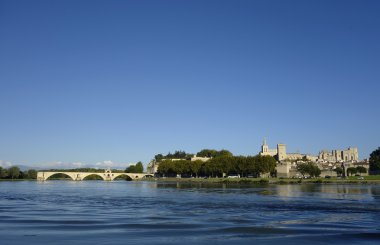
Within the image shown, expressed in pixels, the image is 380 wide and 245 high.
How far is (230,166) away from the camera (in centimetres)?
15875

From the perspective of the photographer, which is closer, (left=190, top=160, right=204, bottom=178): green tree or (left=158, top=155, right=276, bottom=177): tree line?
(left=158, top=155, right=276, bottom=177): tree line

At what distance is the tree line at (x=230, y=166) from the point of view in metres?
153

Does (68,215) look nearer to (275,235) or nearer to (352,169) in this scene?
(275,235)

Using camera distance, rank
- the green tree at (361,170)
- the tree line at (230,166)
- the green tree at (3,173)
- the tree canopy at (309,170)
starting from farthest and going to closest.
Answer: the green tree at (3,173) < the green tree at (361,170) < the tree canopy at (309,170) < the tree line at (230,166)

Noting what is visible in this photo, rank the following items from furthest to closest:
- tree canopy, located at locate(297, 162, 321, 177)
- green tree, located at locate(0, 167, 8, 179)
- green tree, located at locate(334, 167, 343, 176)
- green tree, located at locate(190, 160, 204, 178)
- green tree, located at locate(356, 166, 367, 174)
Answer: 1. green tree, located at locate(0, 167, 8, 179)
2. green tree, located at locate(334, 167, 343, 176)
3. green tree, located at locate(356, 166, 367, 174)
4. green tree, located at locate(190, 160, 204, 178)
5. tree canopy, located at locate(297, 162, 321, 177)

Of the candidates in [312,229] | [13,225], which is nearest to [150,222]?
[13,225]

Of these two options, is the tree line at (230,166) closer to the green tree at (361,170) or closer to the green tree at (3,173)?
the green tree at (361,170)

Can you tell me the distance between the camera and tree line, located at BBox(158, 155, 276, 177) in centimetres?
15262

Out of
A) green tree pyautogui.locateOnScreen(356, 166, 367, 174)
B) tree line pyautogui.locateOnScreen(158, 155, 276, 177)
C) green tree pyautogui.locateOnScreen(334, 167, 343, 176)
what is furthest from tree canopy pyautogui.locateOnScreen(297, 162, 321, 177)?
green tree pyautogui.locateOnScreen(356, 166, 367, 174)

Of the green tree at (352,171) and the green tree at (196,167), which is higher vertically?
the green tree at (196,167)

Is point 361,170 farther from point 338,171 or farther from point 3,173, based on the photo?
point 3,173

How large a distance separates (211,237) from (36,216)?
15767 millimetres

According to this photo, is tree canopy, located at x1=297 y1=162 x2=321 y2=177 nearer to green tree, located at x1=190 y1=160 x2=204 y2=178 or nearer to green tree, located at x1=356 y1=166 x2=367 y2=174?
green tree, located at x1=356 y1=166 x2=367 y2=174

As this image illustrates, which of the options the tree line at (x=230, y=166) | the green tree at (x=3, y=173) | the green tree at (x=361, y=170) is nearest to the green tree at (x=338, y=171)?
the green tree at (x=361, y=170)
